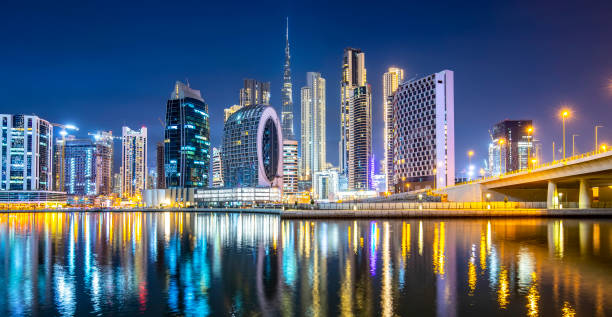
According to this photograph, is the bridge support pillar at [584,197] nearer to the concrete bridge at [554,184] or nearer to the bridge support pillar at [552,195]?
the concrete bridge at [554,184]

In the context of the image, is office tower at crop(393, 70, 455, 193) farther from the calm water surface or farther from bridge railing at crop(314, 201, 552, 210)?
the calm water surface

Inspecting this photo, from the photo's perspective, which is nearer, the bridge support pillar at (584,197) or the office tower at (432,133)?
the bridge support pillar at (584,197)

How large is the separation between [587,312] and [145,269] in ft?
73.7

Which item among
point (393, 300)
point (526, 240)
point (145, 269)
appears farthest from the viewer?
point (526, 240)

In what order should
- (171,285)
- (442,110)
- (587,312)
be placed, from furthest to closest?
(442,110) < (171,285) < (587,312)

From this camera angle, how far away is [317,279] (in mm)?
24109

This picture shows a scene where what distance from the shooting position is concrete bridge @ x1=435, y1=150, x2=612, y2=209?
66062 millimetres

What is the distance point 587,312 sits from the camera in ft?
56.2

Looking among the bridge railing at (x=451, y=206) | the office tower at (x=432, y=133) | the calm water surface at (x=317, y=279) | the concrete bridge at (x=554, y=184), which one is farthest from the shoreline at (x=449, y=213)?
the office tower at (x=432, y=133)

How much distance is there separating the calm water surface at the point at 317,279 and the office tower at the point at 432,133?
5709 inches

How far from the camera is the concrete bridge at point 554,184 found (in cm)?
6606

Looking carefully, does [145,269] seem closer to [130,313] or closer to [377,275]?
[130,313]

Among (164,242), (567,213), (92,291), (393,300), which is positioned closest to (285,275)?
(393,300)

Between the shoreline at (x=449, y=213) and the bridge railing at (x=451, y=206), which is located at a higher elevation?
the bridge railing at (x=451, y=206)
